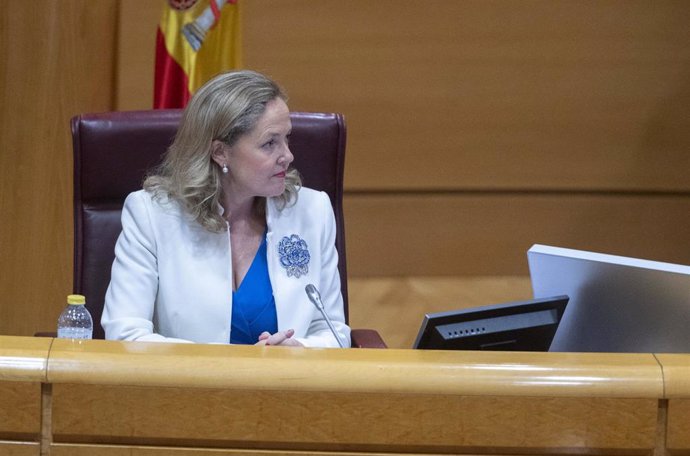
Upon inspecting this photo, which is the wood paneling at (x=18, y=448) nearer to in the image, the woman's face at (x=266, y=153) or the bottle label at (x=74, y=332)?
the bottle label at (x=74, y=332)

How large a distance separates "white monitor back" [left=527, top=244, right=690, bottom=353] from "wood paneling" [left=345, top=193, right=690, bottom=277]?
2077 millimetres

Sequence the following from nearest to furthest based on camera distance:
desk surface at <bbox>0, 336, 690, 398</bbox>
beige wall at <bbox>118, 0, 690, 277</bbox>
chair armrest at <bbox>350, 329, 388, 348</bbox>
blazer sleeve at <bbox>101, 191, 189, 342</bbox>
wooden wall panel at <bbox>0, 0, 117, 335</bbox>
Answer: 1. desk surface at <bbox>0, 336, 690, 398</bbox>
2. blazer sleeve at <bbox>101, 191, 189, 342</bbox>
3. chair armrest at <bbox>350, 329, 388, 348</bbox>
4. wooden wall panel at <bbox>0, 0, 117, 335</bbox>
5. beige wall at <bbox>118, 0, 690, 277</bbox>

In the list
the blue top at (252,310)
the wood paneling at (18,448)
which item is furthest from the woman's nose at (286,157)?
the wood paneling at (18,448)

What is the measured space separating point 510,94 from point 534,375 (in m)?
2.74

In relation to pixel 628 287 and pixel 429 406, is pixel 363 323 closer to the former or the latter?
pixel 628 287

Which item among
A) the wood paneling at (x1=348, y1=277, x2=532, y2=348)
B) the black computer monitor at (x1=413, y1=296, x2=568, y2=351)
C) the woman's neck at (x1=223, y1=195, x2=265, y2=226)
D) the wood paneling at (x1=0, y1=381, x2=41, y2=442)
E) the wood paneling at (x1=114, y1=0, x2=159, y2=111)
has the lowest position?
the wood paneling at (x1=348, y1=277, x2=532, y2=348)

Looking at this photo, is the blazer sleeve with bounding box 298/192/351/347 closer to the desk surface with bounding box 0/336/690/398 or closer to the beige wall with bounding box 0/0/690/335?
the desk surface with bounding box 0/336/690/398

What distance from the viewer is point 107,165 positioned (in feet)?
7.34

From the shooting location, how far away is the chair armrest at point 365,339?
2.19m

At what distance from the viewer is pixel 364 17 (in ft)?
12.5

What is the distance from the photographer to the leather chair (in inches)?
87.1

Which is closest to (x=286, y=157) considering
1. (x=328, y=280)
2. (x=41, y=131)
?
(x=328, y=280)

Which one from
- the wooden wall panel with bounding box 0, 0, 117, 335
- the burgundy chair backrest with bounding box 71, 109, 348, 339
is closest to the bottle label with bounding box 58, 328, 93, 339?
the burgundy chair backrest with bounding box 71, 109, 348, 339

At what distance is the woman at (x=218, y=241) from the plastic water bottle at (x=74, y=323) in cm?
6
